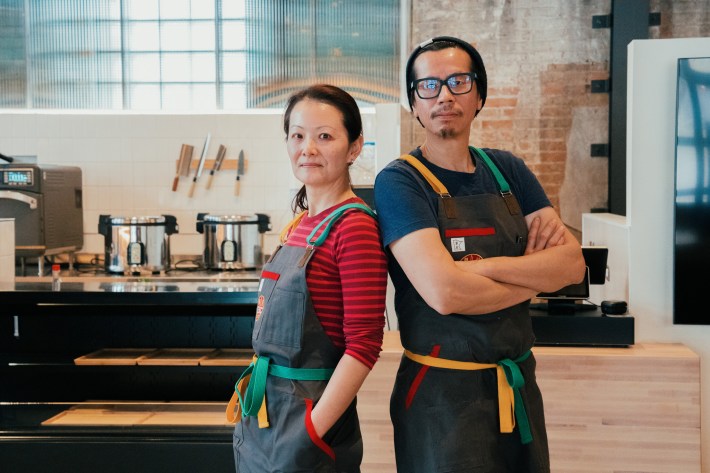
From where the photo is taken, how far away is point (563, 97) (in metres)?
5.91

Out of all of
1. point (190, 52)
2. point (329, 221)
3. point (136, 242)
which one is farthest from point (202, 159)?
point (329, 221)

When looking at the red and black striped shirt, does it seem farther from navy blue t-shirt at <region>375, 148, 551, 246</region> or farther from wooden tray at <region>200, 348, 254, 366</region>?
wooden tray at <region>200, 348, 254, 366</region>

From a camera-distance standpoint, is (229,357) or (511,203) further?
(229,357)

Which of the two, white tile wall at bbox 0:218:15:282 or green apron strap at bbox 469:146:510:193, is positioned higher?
green apron strap at bbox 469:146:510:193

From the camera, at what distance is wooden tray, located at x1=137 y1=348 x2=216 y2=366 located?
3.01 meters

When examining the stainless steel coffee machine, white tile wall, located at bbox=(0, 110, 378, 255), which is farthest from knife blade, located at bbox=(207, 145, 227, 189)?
the stainless steel coffee machine

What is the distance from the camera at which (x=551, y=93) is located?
592cm

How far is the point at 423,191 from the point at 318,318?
14.0 inches

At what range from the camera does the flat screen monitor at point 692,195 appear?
2805 mm

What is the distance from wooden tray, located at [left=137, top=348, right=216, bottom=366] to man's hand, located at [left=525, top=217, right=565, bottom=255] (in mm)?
1710

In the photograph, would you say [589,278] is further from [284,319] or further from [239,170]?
[239,170]

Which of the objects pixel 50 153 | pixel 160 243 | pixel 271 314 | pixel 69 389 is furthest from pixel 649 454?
pixel 50 153

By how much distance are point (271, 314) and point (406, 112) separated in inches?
151

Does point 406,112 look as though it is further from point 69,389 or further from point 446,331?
point 446,331
